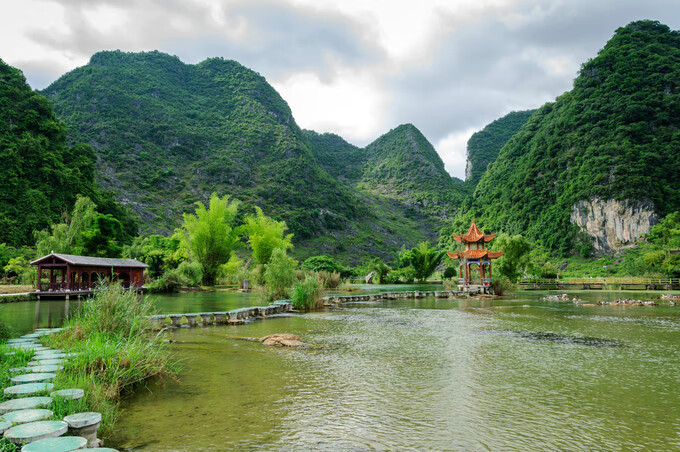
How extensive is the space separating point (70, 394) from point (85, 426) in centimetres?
76

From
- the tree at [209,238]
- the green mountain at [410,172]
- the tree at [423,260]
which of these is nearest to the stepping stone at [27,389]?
the tree at [209,238]

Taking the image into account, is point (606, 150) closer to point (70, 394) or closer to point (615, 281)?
point (615, 281)

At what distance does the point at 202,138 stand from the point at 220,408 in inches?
3174

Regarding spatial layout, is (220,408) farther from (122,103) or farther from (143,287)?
(122,103)

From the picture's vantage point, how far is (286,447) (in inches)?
146

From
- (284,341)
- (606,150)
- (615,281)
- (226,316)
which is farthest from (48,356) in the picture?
(606,150)

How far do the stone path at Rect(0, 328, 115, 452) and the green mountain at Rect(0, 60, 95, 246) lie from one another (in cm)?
3486

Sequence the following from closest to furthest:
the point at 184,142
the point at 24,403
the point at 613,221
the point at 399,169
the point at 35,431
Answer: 1. the point at 35,431
2. the point at 24,403
3. the point at 613,221
4. the point at 184,142
5. the point at 399,169

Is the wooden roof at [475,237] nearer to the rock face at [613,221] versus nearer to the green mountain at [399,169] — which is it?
the rock face at [613,221]

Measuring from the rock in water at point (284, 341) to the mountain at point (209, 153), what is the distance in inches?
1873

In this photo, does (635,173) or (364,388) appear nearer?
(364,388)

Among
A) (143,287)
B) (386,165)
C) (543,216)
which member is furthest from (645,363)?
(386,165)

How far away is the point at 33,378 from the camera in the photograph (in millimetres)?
4629

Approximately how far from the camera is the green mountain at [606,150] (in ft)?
178
